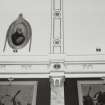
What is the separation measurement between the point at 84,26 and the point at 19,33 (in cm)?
248

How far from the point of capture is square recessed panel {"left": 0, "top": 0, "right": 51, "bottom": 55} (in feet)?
32.0

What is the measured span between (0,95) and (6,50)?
1818mm

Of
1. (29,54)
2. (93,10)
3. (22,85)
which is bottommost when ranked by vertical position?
(22,85)

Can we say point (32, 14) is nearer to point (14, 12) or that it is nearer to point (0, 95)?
point (14, 12)

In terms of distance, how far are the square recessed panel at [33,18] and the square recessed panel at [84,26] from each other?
751 mm

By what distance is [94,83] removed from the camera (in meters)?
8.92

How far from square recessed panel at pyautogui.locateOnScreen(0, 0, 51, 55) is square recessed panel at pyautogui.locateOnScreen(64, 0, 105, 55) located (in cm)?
75

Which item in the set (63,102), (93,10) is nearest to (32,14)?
(93,10)

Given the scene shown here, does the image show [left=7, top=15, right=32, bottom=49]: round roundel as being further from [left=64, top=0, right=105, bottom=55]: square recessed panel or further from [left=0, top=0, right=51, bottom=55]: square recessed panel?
[left=64, top=0, right=105, bottom=55]: square recessed panel

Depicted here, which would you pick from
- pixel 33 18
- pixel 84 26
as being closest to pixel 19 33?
pixel 33 18

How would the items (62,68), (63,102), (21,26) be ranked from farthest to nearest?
(21,26) < (62,68) < (63,102)

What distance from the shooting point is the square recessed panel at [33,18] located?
9.74 metres

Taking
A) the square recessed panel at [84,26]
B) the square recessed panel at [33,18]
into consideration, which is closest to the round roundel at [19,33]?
the square recessed panel at [33,18]

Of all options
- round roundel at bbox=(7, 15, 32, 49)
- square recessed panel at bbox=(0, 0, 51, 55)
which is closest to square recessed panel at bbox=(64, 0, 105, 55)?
square recessed panel at bbox=(0, 0, 51, 55)
